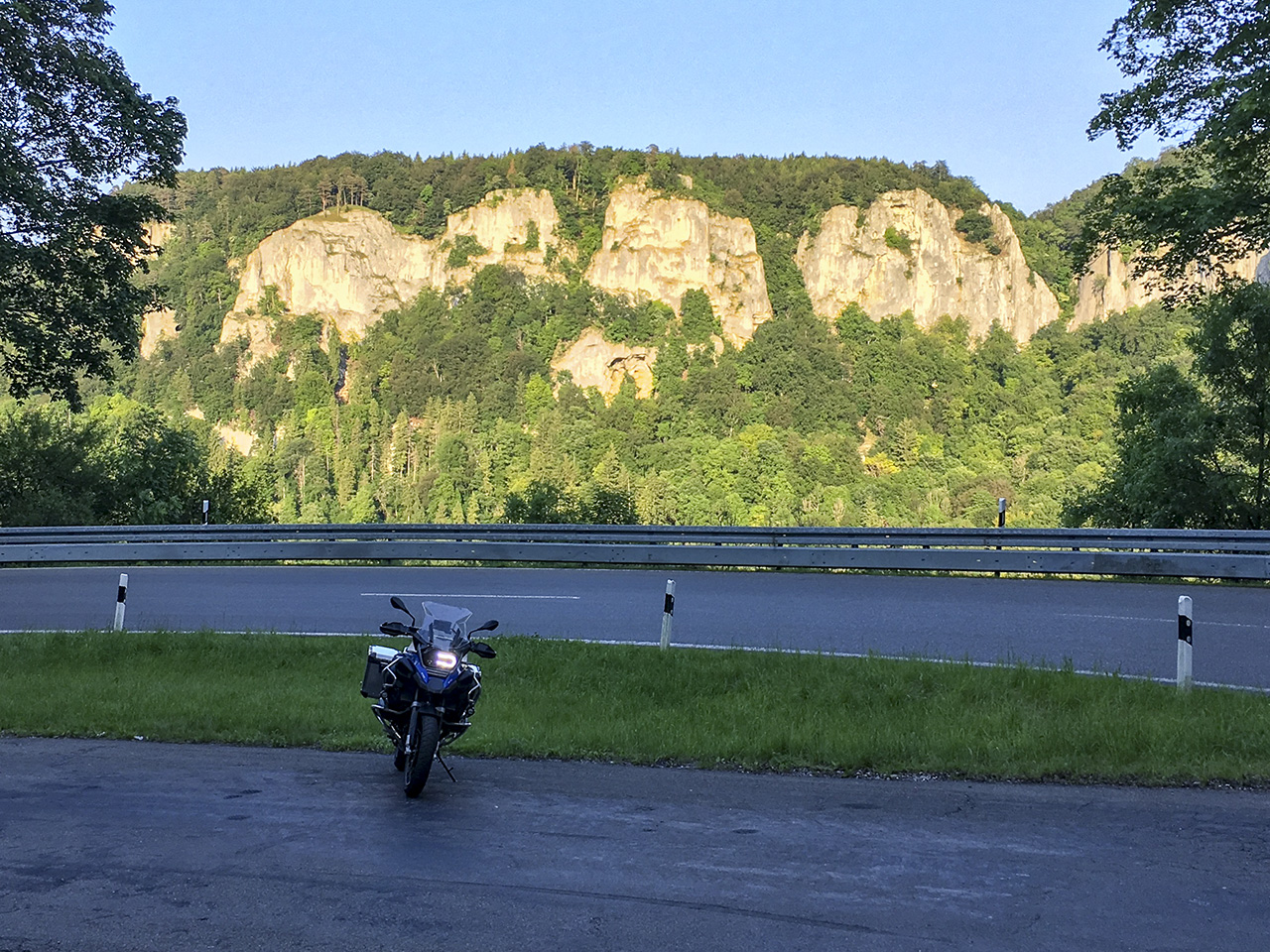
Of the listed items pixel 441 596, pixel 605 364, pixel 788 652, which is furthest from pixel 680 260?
pixel 788 652

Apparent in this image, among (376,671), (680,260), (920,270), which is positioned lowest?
(376,671)

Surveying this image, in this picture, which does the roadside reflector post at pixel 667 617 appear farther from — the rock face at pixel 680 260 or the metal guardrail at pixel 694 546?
the rock face at pixel 680 260

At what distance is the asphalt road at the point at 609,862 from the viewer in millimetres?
4301

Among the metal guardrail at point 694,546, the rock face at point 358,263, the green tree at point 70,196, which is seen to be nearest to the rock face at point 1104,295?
the rock face at point 358,263

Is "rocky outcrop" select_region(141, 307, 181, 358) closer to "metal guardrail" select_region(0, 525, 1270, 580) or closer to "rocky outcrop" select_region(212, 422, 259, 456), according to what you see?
"rocky outcrop" select_region(212, 422, 259, 456)

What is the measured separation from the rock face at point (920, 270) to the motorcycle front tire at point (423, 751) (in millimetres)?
186951

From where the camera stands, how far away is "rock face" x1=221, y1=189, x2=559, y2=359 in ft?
625

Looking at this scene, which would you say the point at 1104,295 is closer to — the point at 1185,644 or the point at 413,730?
the point at 1185,644

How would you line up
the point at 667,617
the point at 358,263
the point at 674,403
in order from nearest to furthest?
the point at 667,617 < the point at 674,403 < the point at 358,263

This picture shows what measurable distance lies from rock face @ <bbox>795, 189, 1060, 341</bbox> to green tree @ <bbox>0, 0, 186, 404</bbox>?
570 ft

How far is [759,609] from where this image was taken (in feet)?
45.1

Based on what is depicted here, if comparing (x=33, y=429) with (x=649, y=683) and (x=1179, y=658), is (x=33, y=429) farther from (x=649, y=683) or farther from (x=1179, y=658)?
(x=1179, y=658)

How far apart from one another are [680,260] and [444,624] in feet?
606

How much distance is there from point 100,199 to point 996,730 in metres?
19.5
